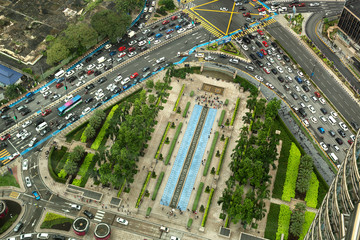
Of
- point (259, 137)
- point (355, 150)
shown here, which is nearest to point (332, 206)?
point (355, 150)

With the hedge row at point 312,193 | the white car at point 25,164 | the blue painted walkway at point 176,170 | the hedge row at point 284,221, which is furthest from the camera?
the white car at point 25,164

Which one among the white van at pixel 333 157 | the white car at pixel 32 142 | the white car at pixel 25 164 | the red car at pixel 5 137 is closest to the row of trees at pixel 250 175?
the white van at pixel 333 157

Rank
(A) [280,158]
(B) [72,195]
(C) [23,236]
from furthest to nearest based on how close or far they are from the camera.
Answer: (A) [280,158] → (B) [72,195] → (C) [23,236]

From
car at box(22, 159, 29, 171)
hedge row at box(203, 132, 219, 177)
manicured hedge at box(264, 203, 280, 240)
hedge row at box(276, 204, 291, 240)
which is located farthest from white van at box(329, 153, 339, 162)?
car at box(22, 159, 29, 171)

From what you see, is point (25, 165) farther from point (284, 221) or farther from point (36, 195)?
point (284, 221)

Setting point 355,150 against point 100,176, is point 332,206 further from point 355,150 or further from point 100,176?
point 100,176

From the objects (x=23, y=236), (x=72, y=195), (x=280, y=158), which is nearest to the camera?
(x=23, y=236)

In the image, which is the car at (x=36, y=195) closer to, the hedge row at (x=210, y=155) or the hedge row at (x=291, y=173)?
the hedge row at (x=210, y=155)
